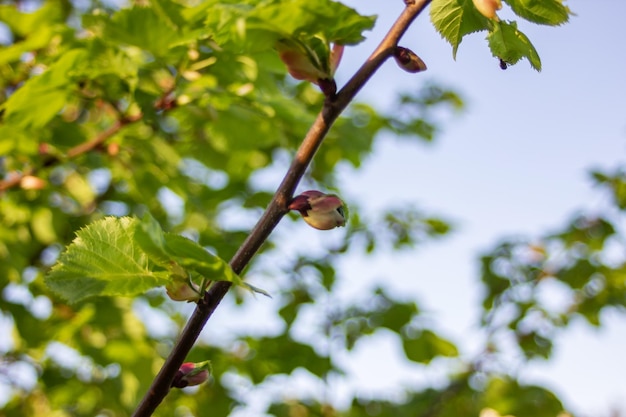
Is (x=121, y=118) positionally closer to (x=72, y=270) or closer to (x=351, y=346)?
(x=72, y=270)

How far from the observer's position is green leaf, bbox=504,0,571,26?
2.31 feet

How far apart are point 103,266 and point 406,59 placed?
0.36m

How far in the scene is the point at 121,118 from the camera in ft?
4.79

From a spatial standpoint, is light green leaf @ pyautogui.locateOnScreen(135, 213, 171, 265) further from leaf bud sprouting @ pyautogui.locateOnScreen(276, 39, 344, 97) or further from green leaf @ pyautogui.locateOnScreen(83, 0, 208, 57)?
green leaf @ pyautogui.locateOnScreen(83, 0, 208, 57)

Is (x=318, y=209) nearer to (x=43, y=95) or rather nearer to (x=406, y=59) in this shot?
(x=406, y=59)

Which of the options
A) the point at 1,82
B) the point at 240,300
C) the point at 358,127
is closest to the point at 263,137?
the point at 358,127

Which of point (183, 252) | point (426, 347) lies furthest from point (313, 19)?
point (426, 347)

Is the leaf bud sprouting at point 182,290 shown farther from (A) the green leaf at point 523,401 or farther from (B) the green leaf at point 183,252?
(A) the green leaf at point 523,401

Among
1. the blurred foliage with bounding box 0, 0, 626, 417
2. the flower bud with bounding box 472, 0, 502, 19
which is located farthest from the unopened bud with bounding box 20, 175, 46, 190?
the flower bud with bounding box 472, 0, 502, 19

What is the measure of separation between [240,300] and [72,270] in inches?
65.7

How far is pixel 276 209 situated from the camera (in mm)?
659

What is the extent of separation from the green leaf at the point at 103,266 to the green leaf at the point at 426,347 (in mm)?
1652

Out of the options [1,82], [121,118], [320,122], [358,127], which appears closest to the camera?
[320,122]

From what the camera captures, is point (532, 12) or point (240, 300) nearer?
point (532, 12)
